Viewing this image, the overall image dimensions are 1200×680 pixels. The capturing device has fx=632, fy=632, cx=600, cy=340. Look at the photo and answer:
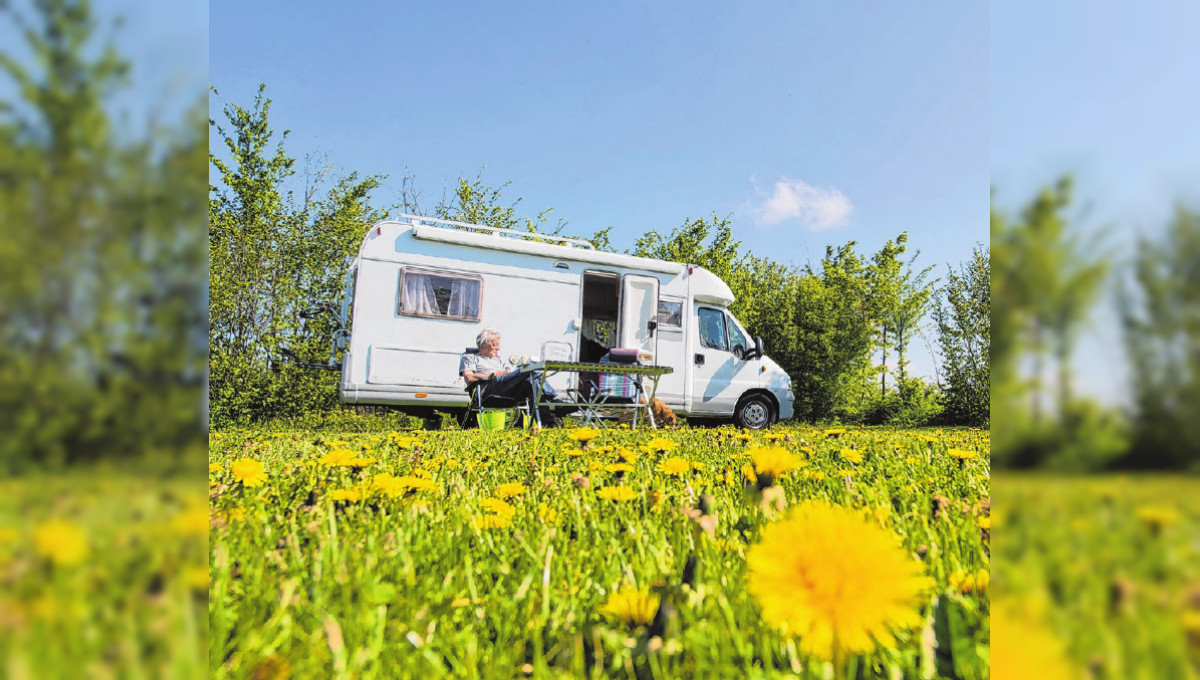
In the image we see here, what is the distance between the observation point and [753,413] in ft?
27.7

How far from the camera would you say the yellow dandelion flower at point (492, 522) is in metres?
1.18

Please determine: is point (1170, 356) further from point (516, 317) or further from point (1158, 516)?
point (516, 317)

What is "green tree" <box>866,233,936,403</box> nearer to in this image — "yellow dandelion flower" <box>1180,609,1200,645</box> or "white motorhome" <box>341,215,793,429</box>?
"white motorhome" <box>341,215,793,429</box>

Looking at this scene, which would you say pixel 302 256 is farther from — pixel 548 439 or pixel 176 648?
pixel 176 648

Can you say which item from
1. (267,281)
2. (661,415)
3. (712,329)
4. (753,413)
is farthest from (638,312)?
(267,281)

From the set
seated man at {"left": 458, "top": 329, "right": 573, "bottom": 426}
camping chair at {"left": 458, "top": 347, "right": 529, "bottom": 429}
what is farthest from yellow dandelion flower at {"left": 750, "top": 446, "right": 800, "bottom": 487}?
camping chair at {"left": 458, "top": 347, "right": 529, "bottom": 429}

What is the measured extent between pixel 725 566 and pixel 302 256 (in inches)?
411

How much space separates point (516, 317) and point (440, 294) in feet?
2.93

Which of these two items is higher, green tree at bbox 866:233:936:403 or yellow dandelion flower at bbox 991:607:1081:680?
green tree at bbox 866:233:936:403

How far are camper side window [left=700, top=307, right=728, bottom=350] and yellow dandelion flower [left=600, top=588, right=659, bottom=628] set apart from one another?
7.53 metres

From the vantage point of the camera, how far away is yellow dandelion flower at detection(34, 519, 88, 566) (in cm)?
18

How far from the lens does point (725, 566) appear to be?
919 mm

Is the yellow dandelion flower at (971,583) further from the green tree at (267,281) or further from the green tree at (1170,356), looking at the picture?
the green tree at (267,281)

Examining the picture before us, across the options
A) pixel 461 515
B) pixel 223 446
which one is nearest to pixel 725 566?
pixel 461 515
